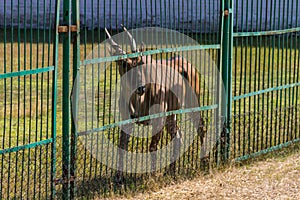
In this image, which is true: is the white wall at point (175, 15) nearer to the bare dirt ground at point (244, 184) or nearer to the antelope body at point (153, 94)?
the antelope body at point (153, 94)

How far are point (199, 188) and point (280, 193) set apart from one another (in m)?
0.83

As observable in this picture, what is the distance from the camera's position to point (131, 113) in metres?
7.44

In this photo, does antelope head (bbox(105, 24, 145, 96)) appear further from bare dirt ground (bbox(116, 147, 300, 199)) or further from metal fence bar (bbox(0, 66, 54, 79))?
bare dirt ground (bbox(116, 147, 300, 199))

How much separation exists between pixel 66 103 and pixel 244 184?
7.58 feet

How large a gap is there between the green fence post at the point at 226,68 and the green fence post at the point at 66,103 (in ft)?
7.29

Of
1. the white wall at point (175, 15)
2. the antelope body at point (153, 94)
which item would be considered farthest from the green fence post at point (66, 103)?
the antelope body at point (153, 94)

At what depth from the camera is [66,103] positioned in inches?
256

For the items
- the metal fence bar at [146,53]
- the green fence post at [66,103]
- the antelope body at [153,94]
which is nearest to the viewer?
the green fence post at [66,103]

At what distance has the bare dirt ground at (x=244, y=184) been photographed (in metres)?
7.31

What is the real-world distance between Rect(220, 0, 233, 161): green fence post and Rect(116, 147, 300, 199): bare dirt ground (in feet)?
0.94

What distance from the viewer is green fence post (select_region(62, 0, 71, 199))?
638 cm

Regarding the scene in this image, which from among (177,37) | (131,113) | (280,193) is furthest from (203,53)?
(280,193)

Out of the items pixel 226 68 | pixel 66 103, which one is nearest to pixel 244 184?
pixel 226 68

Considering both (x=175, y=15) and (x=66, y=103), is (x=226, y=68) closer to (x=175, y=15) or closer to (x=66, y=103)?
(x=66, y=103)
